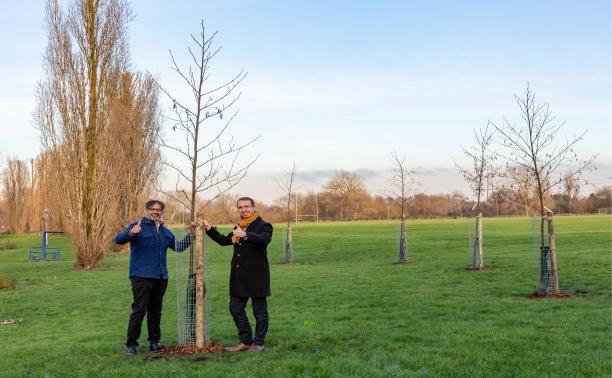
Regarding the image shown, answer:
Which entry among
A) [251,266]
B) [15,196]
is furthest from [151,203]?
[15,196]

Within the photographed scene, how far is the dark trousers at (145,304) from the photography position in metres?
6.86

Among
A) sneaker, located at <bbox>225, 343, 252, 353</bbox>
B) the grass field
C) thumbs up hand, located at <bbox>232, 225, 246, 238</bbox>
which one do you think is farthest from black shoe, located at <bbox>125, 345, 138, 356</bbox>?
thumbs up hand, located at <bbox>232, 225, 246, 238</bbox>

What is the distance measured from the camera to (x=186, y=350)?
6.98 m

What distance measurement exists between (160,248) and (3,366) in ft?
7.23

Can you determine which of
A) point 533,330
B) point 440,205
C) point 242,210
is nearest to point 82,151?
point 242,210

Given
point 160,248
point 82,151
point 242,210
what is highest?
point 82,151

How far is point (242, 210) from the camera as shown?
6.93 metres

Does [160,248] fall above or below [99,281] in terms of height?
above

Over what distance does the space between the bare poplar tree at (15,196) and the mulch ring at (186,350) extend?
2846 inches

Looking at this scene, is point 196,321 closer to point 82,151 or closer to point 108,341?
point 108,341

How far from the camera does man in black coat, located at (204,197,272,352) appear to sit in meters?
6.85

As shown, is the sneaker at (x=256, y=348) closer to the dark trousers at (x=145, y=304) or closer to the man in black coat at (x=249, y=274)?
the man in black coat at (x=249, y=274)

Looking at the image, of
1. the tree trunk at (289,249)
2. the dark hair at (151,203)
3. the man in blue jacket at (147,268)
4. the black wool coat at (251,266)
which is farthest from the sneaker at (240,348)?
the tree trunk at (289,249)

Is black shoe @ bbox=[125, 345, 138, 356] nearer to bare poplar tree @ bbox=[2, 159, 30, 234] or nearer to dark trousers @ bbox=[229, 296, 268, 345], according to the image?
dark trousers @ bbox=[229, 296, 268, 345]
